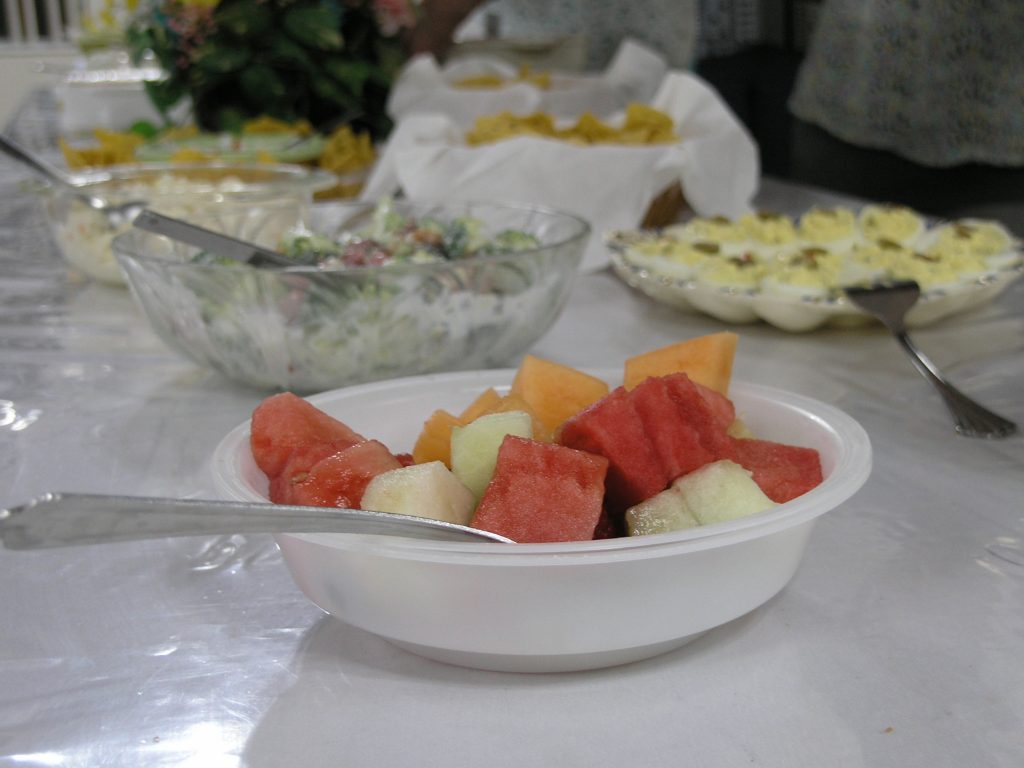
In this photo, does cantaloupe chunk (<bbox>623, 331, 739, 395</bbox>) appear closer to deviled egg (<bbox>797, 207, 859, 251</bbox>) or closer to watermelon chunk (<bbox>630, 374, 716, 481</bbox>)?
watermelon chunk (<bbox>630, 374, 716, 481</bbox>)

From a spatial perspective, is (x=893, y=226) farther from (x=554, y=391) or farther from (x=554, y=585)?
(x=554, y=585)

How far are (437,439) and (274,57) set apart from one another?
1.59m

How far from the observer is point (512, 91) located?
195cm

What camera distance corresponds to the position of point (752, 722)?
Result: 0.51 m

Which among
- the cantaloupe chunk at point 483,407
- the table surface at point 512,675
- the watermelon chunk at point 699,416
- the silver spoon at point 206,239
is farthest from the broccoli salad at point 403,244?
the watermelon chunk at point 699,416

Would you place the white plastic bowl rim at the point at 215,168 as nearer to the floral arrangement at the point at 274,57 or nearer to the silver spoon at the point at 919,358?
the floral arrangement at the point at 274,57

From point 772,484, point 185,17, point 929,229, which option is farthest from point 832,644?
point 185,17

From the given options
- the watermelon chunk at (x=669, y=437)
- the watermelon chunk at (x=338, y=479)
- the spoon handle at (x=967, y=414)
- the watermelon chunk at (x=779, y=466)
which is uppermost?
the watermelon chunk at (x=669, y=437)

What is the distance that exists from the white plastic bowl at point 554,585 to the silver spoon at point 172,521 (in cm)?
1

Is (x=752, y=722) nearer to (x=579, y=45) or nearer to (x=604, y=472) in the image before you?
(x=604, y=472)

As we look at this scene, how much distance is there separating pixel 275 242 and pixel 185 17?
3.12 feet

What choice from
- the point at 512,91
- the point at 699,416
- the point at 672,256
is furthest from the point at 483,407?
the point at 512,91

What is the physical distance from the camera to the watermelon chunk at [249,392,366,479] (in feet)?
1.92

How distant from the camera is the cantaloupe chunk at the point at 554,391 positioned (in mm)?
656
